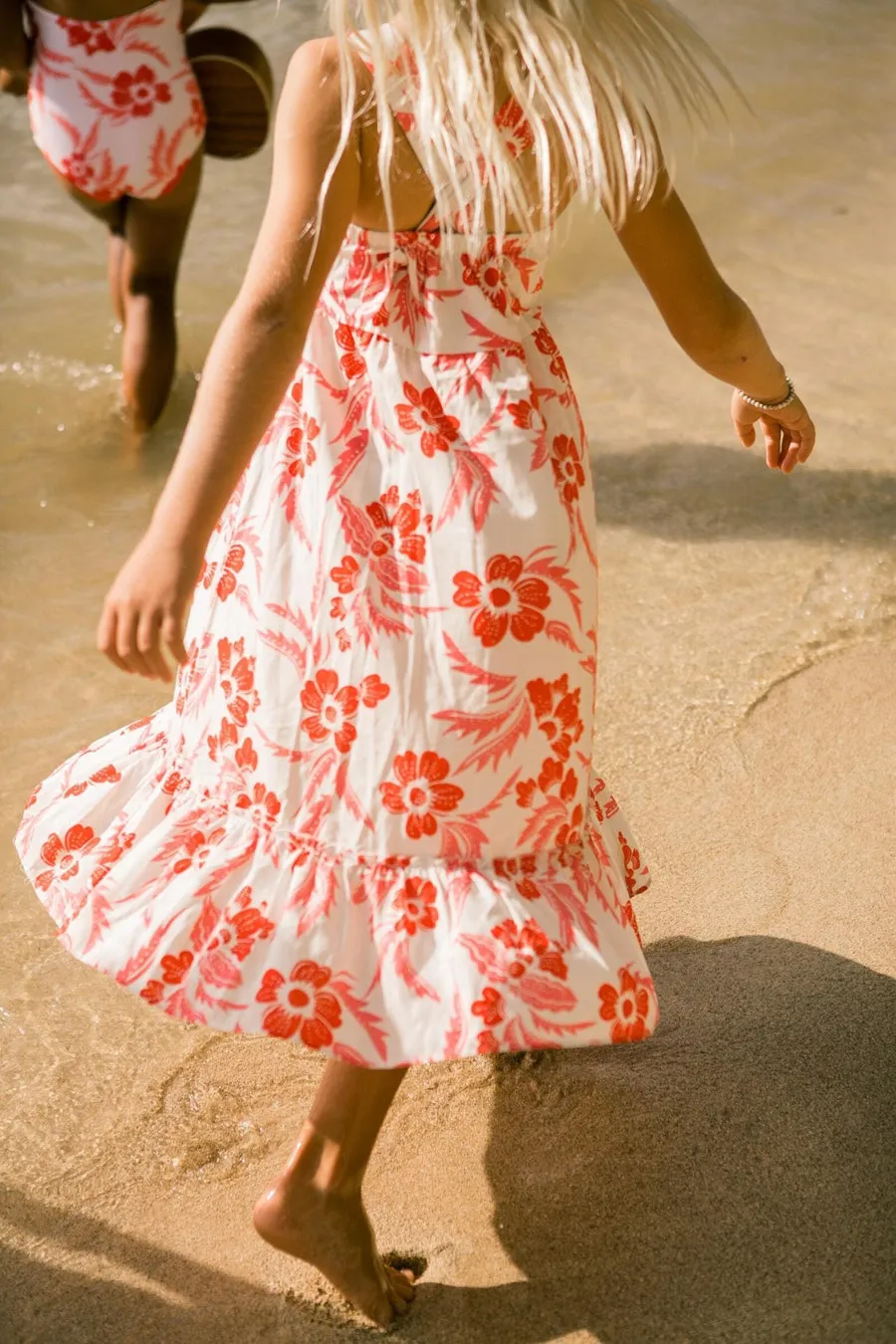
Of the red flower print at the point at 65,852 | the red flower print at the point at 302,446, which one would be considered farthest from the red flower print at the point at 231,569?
the red flower print at the point at 65,852

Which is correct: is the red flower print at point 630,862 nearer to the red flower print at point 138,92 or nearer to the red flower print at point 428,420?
the red flower print at point 428,420

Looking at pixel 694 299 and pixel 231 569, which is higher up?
pixel 694 299

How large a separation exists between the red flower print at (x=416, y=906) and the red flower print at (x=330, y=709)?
0.16 metres

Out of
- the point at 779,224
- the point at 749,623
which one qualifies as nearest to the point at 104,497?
the point at 749,623

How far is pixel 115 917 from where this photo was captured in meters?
1.60

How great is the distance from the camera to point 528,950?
1.56 meters

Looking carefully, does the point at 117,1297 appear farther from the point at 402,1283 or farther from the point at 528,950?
the point at 528,950

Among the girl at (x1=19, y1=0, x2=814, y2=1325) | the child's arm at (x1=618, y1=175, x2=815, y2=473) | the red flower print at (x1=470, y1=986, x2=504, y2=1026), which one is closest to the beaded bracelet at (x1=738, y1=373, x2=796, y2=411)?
the child's arm at (x1=618, y1=175, x2=815, y2=473)

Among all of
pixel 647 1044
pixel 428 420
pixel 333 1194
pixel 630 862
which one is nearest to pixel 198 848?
pixel 333 1194

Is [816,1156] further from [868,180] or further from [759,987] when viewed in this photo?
[868,180]

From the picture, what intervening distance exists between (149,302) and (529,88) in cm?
233

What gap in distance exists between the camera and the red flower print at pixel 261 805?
1.60 metres

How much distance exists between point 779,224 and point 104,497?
2577mm

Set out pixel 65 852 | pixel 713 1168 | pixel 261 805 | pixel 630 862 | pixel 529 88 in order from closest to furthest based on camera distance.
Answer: pixel 529 88, pixel 261 805, pixel 65 852, pixel 713 1168, pixel 630 862
